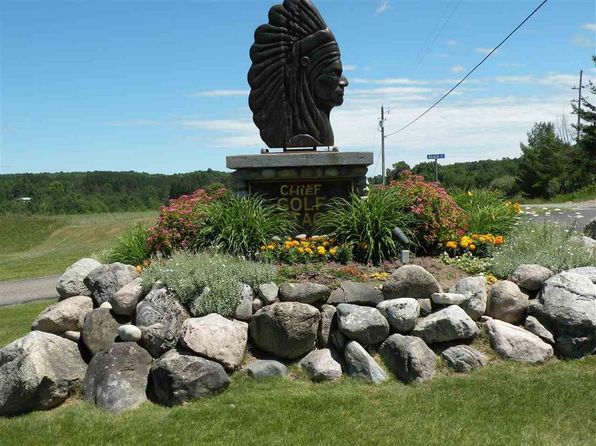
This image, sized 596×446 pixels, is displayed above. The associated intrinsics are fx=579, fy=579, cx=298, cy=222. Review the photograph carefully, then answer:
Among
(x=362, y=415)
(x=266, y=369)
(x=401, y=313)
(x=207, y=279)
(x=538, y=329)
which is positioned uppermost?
(x=207, y=279)

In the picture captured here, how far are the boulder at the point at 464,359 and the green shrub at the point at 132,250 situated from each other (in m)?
4.20

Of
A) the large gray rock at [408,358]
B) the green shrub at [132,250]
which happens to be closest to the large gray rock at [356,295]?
the large gray rock at [408,358]

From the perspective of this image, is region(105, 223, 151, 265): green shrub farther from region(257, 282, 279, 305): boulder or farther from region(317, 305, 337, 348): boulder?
region(317, 305, 337, 348): boulder

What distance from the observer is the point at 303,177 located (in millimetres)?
8172

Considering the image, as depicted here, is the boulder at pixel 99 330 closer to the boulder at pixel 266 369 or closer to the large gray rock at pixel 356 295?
the boulder at pixel 266 369

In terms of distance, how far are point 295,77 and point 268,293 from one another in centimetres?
405

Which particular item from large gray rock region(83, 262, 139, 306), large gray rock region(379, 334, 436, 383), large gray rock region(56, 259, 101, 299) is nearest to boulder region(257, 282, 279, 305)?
large gray rock region(379, 334, 436, 383)

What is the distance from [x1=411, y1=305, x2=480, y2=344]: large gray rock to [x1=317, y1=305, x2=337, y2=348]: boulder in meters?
0.81

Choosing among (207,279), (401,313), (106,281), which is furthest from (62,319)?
(401,313)

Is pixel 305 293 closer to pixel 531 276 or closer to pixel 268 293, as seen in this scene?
pixel 268 293

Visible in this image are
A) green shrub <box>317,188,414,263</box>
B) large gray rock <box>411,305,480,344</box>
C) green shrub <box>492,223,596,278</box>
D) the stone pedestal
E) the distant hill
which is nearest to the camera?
large gray rock <box>411,305,480,344</box>

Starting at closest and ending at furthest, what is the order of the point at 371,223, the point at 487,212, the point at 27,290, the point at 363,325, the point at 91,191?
the point at 363,325 → the point at 371,223 → the point at 487,212 → the point at 27,290 → the point at 91,191

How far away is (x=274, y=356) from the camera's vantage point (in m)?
5.75

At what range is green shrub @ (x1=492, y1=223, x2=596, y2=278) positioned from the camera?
6.50 m
